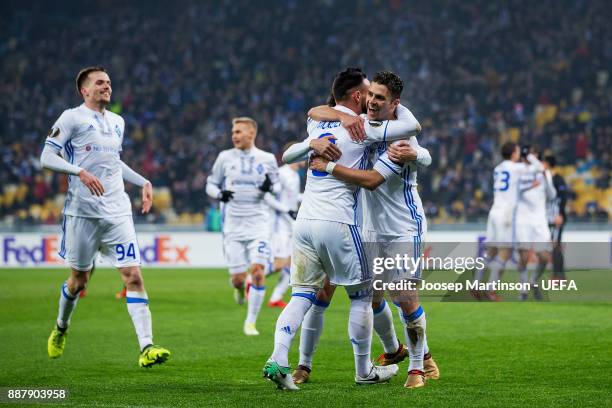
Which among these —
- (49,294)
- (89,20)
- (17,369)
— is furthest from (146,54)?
(17,369)

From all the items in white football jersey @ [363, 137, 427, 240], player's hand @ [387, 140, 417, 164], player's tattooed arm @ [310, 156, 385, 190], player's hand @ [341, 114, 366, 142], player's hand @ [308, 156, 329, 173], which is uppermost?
player's hand @ [341, 114, 366, 142]

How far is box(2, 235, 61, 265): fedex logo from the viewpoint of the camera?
24812 mm

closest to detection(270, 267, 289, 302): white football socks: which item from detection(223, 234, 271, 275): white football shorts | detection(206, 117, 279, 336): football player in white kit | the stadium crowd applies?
detection(206, 117, 279, 336): football player in white kit

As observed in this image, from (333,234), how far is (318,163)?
0.51 meters

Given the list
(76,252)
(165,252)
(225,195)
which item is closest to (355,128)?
(76,252)

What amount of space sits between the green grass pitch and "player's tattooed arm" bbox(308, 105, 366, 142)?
181cm

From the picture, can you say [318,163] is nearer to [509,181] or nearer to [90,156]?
[90,156]

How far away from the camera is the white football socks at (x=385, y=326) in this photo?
310 inches

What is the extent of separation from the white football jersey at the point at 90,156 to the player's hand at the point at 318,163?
258 centimetres

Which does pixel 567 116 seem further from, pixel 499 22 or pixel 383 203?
pixel 383 203

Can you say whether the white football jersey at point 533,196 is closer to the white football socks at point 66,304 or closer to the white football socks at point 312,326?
the white football socks at point 66,304

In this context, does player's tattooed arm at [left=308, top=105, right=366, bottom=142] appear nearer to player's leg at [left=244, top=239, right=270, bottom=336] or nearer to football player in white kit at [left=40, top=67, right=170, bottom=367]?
football player in white kit at [left=40, top=67, right=170, bottom=367]

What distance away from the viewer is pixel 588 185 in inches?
998

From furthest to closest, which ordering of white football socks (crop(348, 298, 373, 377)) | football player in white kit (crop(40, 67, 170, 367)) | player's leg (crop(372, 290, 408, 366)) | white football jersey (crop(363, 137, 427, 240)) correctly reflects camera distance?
football player in white kit (crop(40, 67, 170, 367)), player's leg (crop(372, 290, 408, 366)), white football jersey (crop(363, 137, 427, 240)), white football socks (crop(348, 298, 373, 377))
